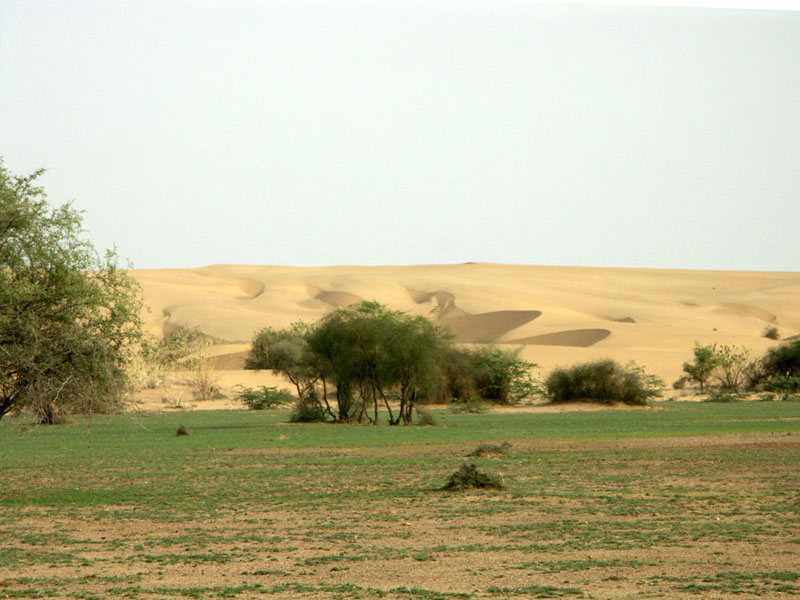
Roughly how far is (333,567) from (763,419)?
34.6 meters

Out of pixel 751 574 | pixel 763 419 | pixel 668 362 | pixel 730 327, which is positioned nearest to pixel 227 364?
pixel 668 362

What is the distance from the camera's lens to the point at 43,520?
59.8ft

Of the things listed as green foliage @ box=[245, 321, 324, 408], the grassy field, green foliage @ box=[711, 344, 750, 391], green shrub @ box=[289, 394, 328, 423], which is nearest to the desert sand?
green foliage @ box=[245, 321, 324, 408]

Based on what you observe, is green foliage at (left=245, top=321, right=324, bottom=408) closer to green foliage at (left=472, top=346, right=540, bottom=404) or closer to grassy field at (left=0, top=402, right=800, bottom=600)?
green foliage at (left=472, top=346, right=540, bottom=404)

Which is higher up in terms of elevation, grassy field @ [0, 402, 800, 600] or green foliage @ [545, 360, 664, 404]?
green foliage @ [545, 360, 664, 404]

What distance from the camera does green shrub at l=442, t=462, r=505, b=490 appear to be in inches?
843

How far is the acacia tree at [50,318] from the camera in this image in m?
19.2

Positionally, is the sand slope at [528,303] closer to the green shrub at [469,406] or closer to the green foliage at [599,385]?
the green foliage at [599,385]

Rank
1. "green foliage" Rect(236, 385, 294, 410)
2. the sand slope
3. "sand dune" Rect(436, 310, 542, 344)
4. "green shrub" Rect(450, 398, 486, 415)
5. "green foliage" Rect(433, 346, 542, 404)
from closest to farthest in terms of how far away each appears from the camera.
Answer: "green shrub" Rect(450, 398, 486, 415) → "green foliage" Rect(236, 385, 294, 410) → "green foliage" Rect(433, 346, 542, 404) → the sand slope → "sand dune" Rect(436, 310, 542, 344)

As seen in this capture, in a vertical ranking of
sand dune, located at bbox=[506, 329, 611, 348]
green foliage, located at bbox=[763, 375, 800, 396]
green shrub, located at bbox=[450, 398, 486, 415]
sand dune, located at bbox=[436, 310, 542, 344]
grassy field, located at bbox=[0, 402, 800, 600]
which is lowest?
green shrub, located at bbox=[450, 398, 486, 415]

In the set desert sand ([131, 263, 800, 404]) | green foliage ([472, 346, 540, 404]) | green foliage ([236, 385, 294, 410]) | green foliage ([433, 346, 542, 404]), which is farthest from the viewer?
desert sand ([131, 263, 800, 404])

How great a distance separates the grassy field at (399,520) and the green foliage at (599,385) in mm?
25095

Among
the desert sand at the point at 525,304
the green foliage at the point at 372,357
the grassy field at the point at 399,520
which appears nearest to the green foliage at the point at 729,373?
the desert sand at the point at 525,304

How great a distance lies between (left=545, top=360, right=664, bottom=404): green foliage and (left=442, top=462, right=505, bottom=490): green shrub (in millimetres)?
39646
